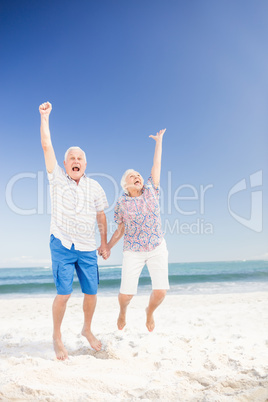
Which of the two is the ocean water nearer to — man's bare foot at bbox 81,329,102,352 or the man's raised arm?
man's bare foot at bbox 81,329,102,352

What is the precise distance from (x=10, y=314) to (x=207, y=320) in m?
5.06

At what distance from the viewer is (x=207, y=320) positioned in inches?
221

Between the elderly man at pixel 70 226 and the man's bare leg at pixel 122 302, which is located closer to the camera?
the elderly man at pixel 70 226

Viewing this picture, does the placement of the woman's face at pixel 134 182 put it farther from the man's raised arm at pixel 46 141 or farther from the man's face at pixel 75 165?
the man's raised arm at pixel 46 141

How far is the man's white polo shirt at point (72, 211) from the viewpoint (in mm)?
3418

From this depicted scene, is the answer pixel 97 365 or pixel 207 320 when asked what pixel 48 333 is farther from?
pixel 207 320

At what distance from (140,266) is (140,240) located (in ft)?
1.13

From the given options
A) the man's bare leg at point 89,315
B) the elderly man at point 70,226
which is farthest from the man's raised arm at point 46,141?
the man's bare leg at point 89,315

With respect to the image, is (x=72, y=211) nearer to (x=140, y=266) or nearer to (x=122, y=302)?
(x=140, y=266)

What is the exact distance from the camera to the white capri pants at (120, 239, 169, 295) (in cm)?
390

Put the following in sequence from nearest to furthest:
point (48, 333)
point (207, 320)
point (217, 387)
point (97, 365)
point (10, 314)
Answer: point (217, 387) < point (97, 365) < point (48, 333) < point (207, 320) < point (10, 314)

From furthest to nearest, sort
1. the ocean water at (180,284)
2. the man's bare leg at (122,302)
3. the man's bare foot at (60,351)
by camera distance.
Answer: the ocean water at (180,284)
the man's bare leg at (122,302)
the man's bare foot at (60,351)

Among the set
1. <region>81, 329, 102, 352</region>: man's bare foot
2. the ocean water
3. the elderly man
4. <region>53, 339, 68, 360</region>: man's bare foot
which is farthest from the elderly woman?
the ocean water

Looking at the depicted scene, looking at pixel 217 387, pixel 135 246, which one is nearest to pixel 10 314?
pixel 135 246
